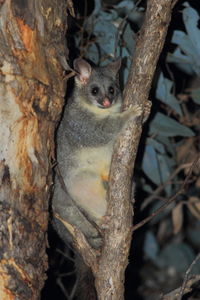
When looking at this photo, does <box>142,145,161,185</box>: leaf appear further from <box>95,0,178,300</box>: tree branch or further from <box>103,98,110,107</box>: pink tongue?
<box>95,0,178,300</box>: tree branch

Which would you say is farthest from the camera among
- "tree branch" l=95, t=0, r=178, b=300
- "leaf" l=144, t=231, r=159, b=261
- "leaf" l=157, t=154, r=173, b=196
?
"leaf" l=144, t=231, r=159, b=261

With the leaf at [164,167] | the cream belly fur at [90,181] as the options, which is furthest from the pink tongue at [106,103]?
the leaf at [164,167]

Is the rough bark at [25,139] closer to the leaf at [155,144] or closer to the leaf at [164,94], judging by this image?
the leaf at [164,94]

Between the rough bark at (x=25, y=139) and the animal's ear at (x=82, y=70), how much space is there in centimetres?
79

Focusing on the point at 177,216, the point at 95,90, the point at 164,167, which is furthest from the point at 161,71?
the point at 177,216

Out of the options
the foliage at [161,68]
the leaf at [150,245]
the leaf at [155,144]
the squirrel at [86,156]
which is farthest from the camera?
the leaf at [150,245]

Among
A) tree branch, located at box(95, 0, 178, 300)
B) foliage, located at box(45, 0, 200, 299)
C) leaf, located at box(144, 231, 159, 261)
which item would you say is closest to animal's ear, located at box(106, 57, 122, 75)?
foliage, located at box(45, 0, 200, 299)

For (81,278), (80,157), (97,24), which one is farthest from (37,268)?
(97,24)

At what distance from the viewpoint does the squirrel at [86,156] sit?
3.57 m

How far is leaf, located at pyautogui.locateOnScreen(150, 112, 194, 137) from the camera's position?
4379 millimetres

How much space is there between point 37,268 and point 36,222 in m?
0.26

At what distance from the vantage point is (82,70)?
3.95m

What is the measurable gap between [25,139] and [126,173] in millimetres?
685

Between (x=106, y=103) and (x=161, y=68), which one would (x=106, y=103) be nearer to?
(x=106, y=103)
